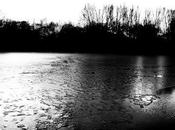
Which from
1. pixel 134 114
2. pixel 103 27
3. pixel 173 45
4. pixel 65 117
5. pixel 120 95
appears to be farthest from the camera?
pixel 103 27

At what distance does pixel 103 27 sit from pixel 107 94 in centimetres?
6169

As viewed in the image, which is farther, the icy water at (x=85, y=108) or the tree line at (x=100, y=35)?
the tree line at (x=100, y=35)

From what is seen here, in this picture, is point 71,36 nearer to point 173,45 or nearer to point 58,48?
point 58,48

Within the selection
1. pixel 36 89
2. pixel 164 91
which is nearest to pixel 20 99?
pixel 36 89

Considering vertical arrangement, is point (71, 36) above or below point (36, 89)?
above

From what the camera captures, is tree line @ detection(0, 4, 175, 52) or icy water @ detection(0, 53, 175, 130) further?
tree line @ detection(0, 4, 175, 52)

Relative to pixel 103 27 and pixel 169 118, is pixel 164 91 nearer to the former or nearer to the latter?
pixel 169 118

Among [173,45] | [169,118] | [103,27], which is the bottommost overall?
[169,118]

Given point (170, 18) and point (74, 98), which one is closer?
point (74, 98)

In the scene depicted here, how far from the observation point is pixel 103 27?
7012 cm

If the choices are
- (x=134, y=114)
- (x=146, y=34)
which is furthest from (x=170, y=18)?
(x=134, y=114)

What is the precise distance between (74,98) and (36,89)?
9.57ft

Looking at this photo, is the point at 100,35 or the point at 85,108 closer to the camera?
the point at 85,108

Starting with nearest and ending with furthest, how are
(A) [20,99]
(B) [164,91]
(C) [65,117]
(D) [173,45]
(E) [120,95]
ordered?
1. (C) [65,117]
2. (A) [20,99]
3. (E) [120,95]
4. (B) [164,91]
5. (D) [173,45]
